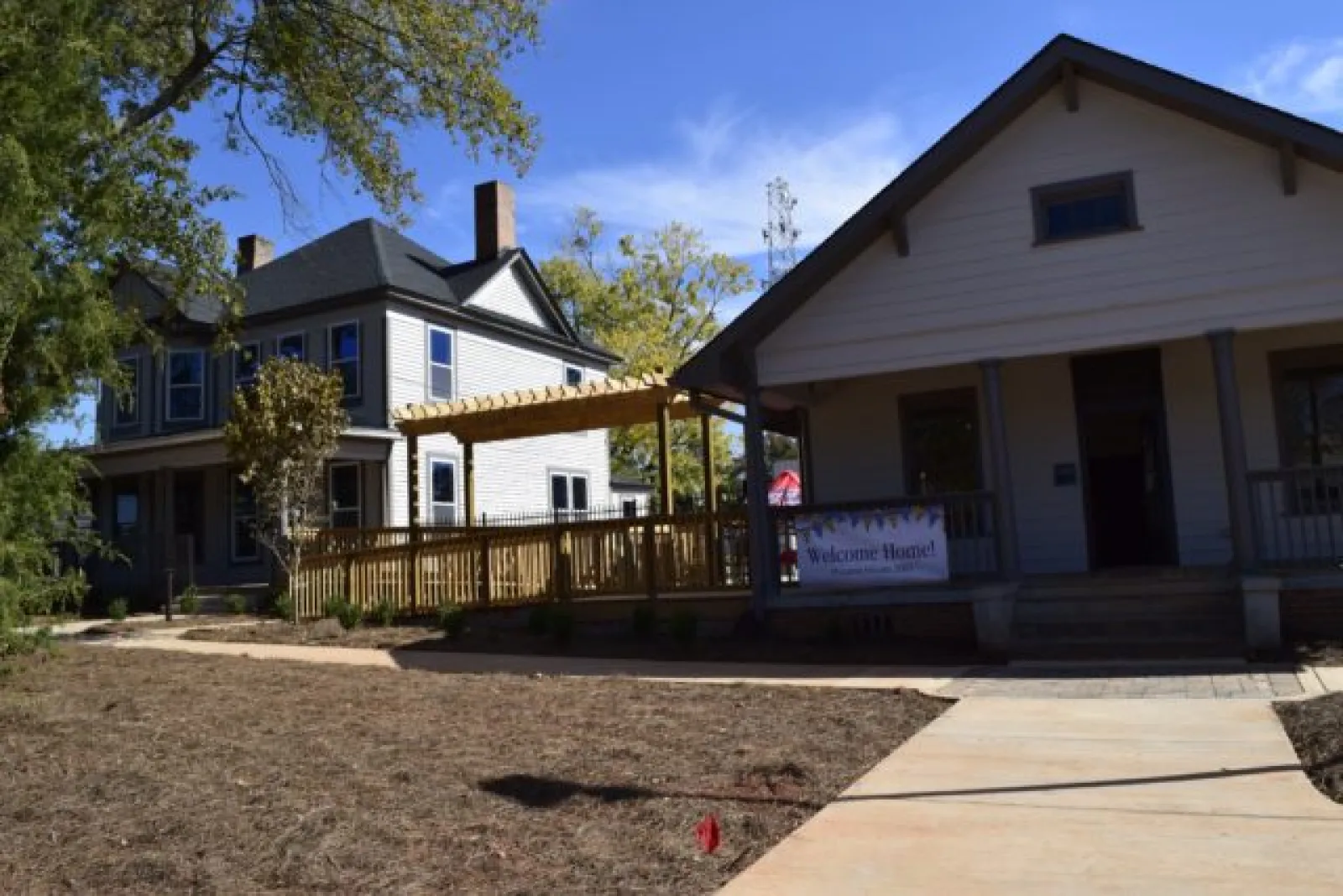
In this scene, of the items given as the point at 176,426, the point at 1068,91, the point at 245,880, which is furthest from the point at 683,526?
the point at 176,426

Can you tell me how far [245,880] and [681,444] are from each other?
37897mm

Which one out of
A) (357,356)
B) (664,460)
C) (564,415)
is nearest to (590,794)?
(664,460)

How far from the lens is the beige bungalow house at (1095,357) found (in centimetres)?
1103

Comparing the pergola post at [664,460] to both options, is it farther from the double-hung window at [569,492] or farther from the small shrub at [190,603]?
the double-hung window at [569,492]

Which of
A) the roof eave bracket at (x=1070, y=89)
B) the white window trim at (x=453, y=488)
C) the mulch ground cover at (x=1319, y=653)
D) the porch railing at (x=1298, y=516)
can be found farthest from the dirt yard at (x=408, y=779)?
the white window trim at (x=453, y=488)

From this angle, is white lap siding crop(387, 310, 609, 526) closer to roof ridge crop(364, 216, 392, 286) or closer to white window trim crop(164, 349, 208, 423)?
roof ridge crop(364, 216, 392, 286)

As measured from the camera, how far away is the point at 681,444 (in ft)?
138

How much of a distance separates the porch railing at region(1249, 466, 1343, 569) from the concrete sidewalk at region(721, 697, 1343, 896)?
4433 millimetres

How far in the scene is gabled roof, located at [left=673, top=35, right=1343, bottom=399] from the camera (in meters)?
10.9

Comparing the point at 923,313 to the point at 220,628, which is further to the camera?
the point at 220,628

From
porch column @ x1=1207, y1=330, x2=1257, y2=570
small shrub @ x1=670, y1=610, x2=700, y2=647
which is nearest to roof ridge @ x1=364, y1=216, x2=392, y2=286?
small shrub @ x1=670, y1=610, x2=700, y2=647

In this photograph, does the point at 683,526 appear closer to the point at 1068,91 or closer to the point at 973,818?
the point at 1068,91

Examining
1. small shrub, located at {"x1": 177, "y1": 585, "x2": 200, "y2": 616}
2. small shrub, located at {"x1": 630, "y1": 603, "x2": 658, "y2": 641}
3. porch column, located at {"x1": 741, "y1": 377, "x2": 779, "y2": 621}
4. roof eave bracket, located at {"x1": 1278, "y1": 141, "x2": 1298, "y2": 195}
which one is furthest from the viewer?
small shrub, located at {"x1": 177, "y1": 585, "x2": 200, "y2": 616}

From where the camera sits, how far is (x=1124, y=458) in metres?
13.7
